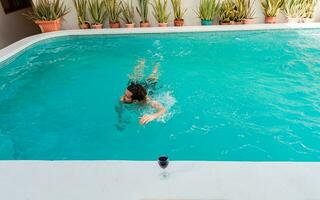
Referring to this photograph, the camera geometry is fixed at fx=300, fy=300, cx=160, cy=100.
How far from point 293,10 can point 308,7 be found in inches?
13.7

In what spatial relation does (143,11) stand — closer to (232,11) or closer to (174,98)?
(232,11)

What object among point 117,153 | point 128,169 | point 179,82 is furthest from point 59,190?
point 179,82

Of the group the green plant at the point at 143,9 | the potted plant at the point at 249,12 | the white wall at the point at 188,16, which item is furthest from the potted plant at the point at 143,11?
the potted plant at the point at 249,12

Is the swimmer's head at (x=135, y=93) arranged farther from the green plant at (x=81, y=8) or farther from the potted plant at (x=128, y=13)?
the green plant at (x=81, y=8)

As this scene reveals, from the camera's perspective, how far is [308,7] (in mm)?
7539

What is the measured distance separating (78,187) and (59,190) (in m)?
0.15

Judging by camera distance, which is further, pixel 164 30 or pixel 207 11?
pixel 207 11

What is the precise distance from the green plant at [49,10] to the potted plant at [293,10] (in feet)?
19.1

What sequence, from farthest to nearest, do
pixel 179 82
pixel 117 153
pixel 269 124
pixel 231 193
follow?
pixel 179 82 < pixel 269 124 < pixel 117 153 < pixel 231 193

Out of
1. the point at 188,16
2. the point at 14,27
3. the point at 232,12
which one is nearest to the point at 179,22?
the point at 188,16

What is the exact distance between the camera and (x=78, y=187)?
8.03 ft

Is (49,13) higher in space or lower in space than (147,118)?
higher

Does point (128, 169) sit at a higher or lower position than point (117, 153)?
higher

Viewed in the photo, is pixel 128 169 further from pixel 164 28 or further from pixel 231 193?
pixel 164 28
